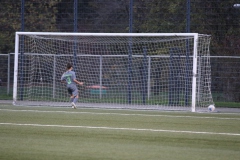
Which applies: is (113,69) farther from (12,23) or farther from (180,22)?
(12,23)

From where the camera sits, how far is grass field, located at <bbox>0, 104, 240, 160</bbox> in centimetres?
938

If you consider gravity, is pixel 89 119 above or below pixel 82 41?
below

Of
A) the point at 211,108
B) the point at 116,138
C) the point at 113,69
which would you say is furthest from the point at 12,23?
the point at 116,138

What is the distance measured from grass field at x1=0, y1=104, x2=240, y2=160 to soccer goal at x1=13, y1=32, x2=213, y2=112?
7.57 metres

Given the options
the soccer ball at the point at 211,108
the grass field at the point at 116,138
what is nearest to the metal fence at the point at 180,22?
the soccer ball at the point at 211,108

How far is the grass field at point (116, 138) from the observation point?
9375 millimetres

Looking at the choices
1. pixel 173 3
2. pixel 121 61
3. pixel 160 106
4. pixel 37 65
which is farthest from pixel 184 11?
pixel 37 65

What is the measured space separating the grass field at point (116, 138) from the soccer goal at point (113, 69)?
7566mm

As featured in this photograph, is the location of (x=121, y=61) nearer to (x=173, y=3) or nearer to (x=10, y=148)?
(x=173, y=3)

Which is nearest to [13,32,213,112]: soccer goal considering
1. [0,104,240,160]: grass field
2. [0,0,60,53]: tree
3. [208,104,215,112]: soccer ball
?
[208,104,215,112]: soccer ball

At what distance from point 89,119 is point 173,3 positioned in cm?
1227

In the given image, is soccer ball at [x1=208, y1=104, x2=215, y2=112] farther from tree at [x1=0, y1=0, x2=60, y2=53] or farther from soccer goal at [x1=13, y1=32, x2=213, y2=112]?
tree at [x1=0, y1=0, x2=60, y2=53]

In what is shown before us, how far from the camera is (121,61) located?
2564 cm

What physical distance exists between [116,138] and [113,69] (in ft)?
48.1
